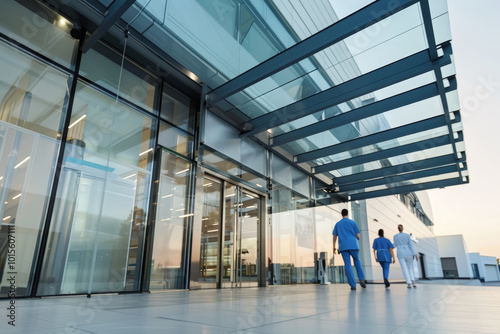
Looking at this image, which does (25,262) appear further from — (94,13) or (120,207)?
(94,13)

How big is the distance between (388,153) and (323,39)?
5.62 metres

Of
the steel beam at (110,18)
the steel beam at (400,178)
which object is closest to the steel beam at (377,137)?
the steel beam at (400,178)

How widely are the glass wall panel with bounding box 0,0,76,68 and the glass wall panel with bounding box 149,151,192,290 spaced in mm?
2883

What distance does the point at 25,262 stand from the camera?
15.8 ft

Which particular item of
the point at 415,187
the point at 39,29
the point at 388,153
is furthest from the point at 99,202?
the point at 415,187

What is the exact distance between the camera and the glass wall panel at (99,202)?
5.34 m

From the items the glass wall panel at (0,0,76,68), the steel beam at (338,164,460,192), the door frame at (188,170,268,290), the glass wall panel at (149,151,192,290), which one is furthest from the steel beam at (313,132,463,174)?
the glass wall panel at (0,0,76,68)

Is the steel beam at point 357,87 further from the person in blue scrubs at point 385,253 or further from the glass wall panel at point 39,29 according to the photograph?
the glass wall panel at point 39,29

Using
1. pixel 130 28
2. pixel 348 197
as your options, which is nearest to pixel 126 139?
pixel 130 28

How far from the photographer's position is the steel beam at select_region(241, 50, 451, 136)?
6.19 metres

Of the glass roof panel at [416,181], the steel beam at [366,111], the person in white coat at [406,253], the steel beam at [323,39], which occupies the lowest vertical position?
the person in white coat at [406,253]

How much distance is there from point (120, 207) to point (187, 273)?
91.1 inches

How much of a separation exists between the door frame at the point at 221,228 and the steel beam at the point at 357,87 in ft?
6.98

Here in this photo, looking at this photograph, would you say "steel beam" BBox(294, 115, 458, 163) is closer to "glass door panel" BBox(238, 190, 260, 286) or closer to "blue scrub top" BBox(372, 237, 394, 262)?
"glass door panel" BBox(238, 190, 260, 286)
